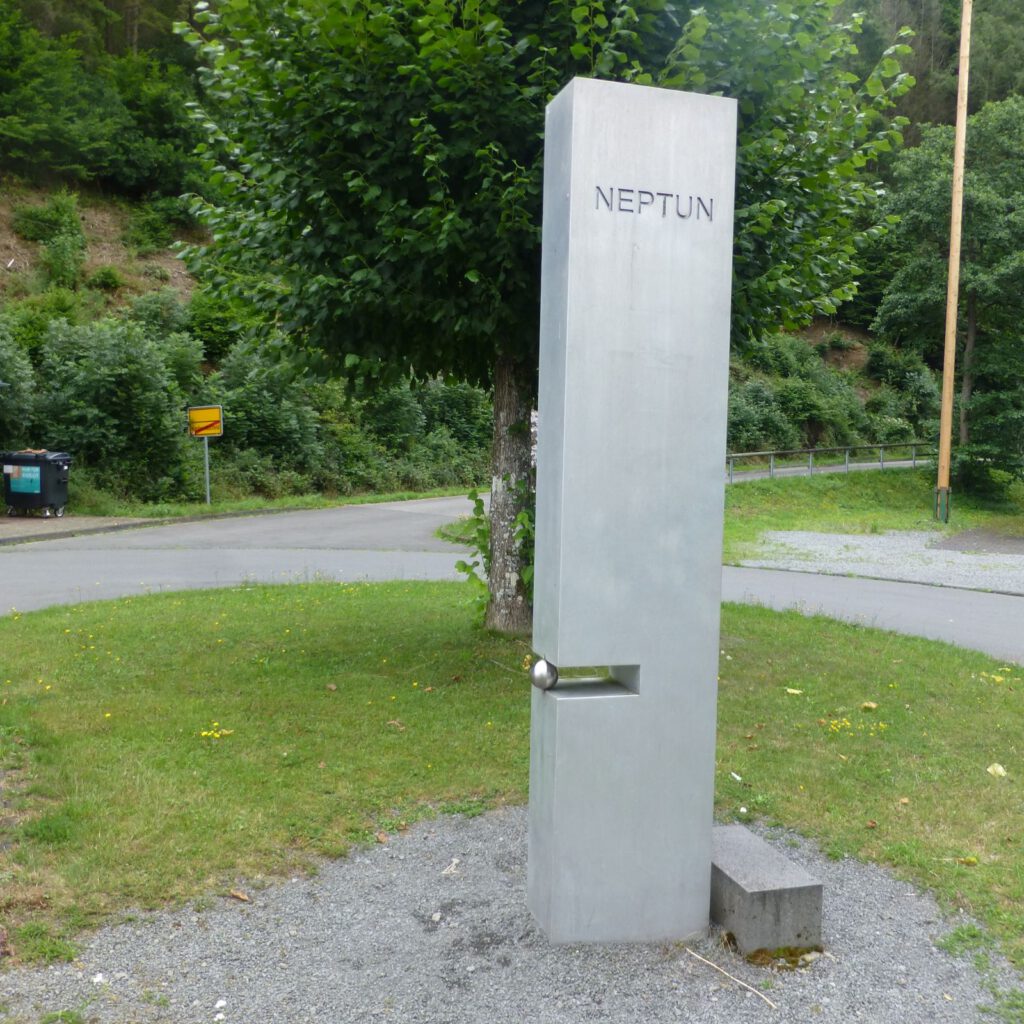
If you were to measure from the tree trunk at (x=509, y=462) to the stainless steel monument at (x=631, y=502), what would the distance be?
4166 millimetres

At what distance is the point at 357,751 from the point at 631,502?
2.90 m

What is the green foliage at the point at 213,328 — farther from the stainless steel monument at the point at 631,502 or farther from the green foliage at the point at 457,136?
the stainless steel monument at the point at 631,502

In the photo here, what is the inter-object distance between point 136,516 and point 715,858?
1958cm

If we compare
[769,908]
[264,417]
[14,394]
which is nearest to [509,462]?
[769,908]

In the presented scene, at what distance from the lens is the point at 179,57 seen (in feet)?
142

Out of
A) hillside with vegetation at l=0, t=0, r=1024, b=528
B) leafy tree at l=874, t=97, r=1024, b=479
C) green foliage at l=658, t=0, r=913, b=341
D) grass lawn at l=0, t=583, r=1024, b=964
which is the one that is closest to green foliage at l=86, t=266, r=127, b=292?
hillside with vegetation at l=0, t=0, r=1024, b=528

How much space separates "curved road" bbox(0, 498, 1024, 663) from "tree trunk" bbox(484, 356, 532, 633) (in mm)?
4782

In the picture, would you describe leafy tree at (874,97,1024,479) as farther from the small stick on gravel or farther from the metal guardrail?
the small stick on gravel

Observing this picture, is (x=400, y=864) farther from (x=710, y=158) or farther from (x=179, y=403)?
(x=179, y=403)

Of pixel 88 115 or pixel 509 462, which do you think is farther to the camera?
pixel 88 115

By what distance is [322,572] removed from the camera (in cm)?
1441

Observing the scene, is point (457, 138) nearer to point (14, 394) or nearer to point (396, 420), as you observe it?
point (14, 394)

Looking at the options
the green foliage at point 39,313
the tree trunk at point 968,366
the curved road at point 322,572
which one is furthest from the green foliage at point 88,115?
the tree trunk at point 968,366

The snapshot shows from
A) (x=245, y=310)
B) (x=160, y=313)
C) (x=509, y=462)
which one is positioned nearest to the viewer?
(x=509, y=462)
